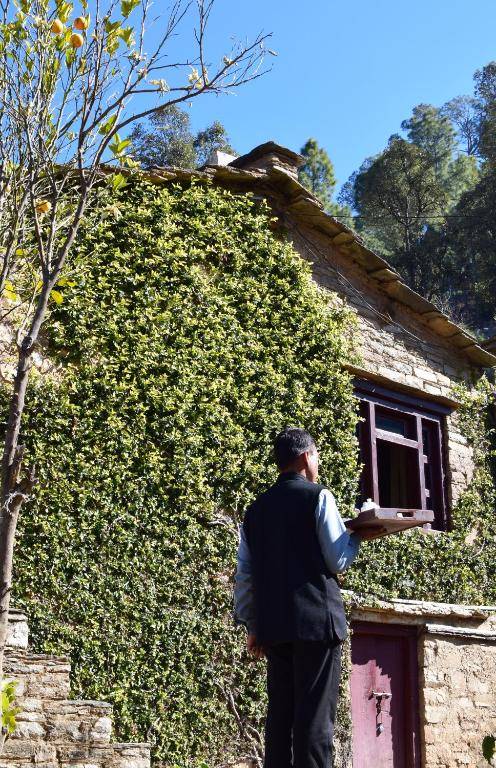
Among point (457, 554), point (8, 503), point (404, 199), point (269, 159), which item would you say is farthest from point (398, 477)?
point (404, 199)

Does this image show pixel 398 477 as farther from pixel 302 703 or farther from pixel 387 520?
pixel 302 703

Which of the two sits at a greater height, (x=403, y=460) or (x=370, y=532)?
(x=403, y=460)

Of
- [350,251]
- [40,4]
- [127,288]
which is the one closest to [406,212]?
[350,251]

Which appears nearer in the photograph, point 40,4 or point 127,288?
point 40,4

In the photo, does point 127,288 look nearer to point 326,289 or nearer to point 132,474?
point 132,474

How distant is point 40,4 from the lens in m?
4.70

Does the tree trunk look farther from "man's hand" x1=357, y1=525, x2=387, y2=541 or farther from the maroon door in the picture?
the maroon door

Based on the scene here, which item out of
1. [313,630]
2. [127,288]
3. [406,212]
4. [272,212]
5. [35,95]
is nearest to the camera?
[313,630]

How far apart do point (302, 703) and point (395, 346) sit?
256 inches

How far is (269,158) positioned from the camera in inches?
368

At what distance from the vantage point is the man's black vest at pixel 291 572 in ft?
12.8

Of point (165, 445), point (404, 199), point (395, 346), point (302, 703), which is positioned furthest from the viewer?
point (404, 199)

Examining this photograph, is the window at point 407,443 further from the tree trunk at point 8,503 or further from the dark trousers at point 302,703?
the tree trunk at point 8,503

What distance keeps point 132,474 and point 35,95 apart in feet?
10.9
